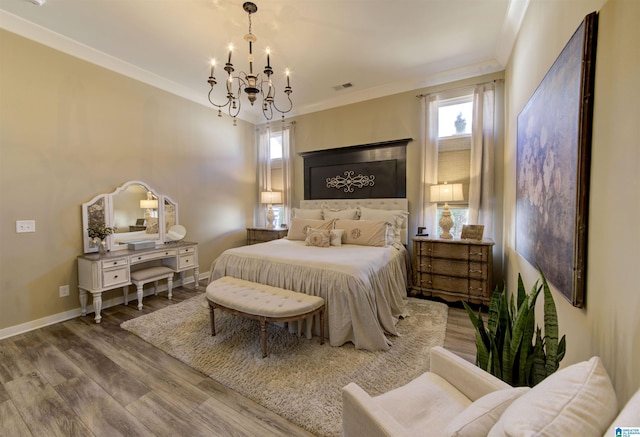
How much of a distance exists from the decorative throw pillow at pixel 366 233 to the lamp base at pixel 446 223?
770 millimetres

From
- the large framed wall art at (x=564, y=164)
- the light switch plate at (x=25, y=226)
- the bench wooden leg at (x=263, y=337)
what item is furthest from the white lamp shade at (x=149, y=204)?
the large framed wall art at (x=564, y=164)

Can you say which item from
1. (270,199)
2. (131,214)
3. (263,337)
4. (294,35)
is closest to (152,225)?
(131,214)

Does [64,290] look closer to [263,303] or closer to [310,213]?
[263,303]

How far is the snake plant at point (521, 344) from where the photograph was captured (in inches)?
43.3

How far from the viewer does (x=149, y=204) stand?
3.73m

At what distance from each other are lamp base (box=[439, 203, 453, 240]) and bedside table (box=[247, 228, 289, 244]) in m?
2.57

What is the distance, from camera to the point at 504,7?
2.43m

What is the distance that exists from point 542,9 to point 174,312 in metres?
4.49

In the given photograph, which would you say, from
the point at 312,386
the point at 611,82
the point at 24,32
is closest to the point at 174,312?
the point at 312,386

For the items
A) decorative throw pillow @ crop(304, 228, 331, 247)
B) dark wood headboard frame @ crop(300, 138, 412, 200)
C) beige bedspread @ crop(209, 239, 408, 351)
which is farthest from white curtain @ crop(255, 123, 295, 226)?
beige bedspread @ crop(209, 239, 408, 351)

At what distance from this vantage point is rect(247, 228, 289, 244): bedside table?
4738 millimetres

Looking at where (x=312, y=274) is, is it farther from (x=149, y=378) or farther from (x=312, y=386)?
(x=149, y=378)

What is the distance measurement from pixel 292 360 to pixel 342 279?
2.62ft

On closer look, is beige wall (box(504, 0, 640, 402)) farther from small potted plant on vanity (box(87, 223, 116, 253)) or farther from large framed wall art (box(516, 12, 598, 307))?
small potted plant on vanity (box(87, 223, 116, 253))
